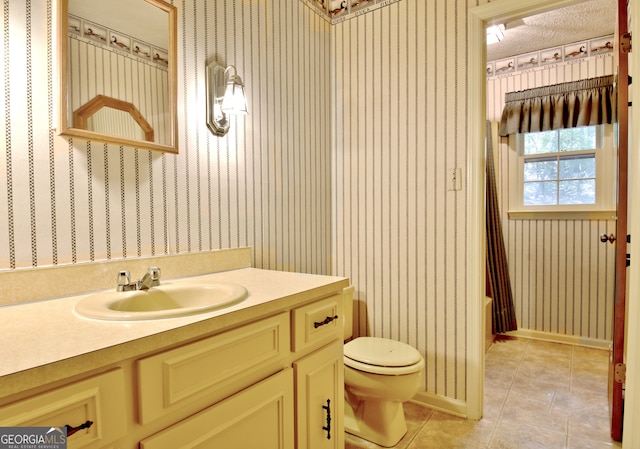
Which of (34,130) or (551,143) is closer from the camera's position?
(34,130)

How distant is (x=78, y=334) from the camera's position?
28.9 inches

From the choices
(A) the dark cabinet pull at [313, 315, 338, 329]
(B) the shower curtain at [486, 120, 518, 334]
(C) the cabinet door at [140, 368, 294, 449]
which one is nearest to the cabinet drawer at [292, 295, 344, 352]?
(A) the dark cabinet pull at [313, 315, 338, 329]

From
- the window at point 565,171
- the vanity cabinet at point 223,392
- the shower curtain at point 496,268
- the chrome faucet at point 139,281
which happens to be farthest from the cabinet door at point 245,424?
the window at point 565,171

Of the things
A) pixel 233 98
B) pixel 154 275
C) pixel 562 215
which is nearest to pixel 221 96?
pixel 233 98

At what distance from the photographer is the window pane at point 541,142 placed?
3.05 metres

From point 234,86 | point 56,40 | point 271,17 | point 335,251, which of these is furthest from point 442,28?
point 56,40

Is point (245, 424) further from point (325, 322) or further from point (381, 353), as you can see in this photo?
point (381, 353)

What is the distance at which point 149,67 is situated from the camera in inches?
52.2

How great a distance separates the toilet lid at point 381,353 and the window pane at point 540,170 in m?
2.19

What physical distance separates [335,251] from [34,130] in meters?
1.66

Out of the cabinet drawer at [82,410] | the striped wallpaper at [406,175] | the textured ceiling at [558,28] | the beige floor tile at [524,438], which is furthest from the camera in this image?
the textured ceiling at [558,28]

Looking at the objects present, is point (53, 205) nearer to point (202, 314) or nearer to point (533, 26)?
point (202, 314)

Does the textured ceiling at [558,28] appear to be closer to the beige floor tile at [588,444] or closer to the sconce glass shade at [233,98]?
the sconce glass shade at [233,98]

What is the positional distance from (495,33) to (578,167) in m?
1.29
